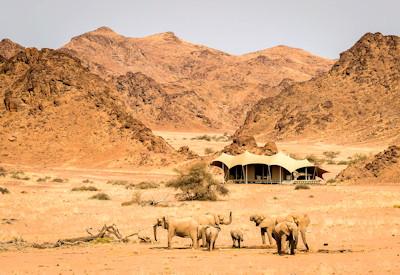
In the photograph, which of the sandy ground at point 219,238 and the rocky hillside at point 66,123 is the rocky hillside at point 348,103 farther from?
the sandy ground at point 219,238

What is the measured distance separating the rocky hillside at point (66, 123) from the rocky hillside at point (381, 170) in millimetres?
24071

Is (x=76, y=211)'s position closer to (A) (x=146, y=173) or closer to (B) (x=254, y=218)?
(B) (x=254, y=218)

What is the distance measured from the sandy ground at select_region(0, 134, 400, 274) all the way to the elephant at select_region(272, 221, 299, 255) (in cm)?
27

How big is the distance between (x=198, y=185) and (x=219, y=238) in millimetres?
16189

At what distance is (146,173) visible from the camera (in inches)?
2368

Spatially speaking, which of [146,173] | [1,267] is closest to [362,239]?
[1,267]

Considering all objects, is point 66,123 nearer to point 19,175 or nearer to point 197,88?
point 19,175

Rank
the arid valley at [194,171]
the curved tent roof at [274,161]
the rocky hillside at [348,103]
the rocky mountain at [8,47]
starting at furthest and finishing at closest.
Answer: the rocky mountain at [8,47] → the rocky hillside at [348,103] → the curved tent roof at [274,161] → the arid valley at [194,171]

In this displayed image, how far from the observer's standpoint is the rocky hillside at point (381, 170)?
43.1 meters

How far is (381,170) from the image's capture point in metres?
44.1

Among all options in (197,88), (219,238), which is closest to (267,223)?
(219,238)

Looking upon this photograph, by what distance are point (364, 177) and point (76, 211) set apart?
2390 centimetres

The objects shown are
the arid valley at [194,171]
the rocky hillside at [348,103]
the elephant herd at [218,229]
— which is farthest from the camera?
the rocky hillside at [348,103]

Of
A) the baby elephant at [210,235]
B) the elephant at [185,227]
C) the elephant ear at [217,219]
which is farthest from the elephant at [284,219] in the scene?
the elephant at [185,227]
